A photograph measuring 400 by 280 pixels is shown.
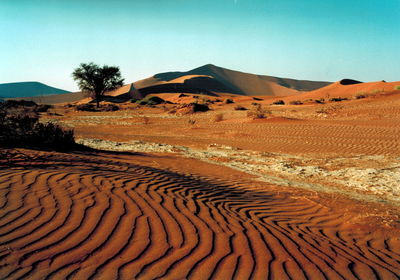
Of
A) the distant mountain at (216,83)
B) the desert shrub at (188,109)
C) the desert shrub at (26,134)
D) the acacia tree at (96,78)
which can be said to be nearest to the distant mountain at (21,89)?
the distant mountain at (216,83)

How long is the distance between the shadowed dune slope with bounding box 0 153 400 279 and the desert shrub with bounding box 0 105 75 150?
132 inches

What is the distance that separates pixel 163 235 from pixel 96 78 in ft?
137

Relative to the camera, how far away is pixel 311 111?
24.7 meters

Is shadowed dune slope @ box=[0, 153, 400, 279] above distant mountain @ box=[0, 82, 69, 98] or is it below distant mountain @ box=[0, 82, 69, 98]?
below

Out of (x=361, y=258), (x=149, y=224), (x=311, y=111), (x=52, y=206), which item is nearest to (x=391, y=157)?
(x=361, y=258)

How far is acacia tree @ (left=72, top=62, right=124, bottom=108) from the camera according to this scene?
136 ft

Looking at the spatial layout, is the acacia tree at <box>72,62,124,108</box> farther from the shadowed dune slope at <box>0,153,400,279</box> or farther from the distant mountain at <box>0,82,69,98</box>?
the distant mountain at <box>0,82,69,98</box>

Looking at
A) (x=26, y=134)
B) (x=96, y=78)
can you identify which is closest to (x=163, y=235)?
(x=26, y=134)

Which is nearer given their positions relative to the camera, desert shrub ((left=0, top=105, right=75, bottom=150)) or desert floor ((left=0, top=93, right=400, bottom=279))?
desert floor ((left=0, top=93, right=400, bottom=279))

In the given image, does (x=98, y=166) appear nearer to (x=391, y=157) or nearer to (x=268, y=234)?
(x=268, y=234)

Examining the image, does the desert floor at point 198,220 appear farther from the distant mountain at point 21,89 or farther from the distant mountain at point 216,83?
the distant mountain at point 21,89

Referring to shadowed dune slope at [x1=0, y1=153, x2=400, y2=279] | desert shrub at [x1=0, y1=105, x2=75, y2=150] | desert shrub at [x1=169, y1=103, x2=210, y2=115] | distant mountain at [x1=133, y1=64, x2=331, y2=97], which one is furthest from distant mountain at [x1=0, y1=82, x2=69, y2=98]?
shadowed dune slope at [x1=0, y1=153, x2=400, y2=279]

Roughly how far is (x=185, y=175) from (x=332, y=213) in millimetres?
3369

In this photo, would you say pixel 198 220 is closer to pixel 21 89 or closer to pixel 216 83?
pixel 216 83
